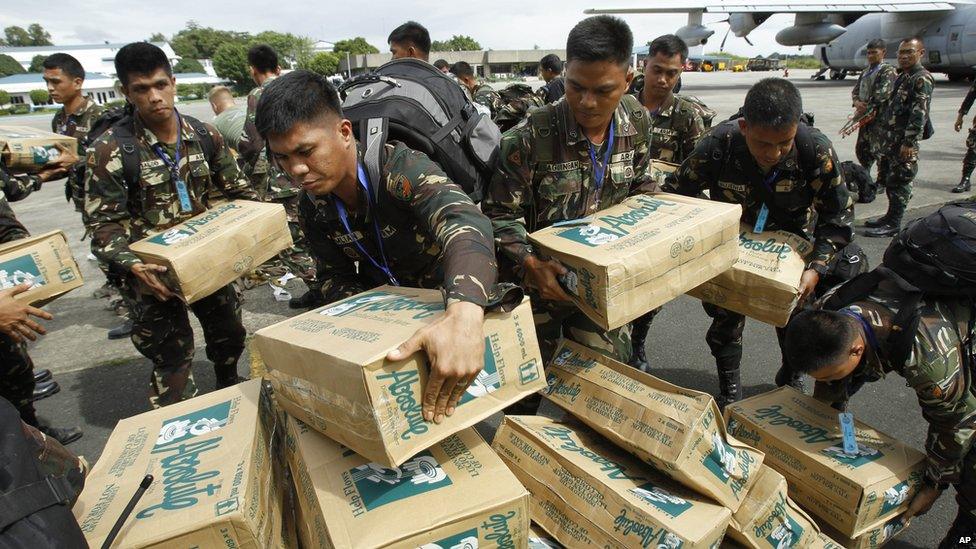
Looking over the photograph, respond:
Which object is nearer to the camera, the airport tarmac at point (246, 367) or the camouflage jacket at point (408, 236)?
the camouflage jacket at point (408, 236)

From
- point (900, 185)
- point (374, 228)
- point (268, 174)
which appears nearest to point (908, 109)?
point (900, 185)

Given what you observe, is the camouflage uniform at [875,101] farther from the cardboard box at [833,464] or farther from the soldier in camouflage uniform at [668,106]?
the cardboard box at [833,464]

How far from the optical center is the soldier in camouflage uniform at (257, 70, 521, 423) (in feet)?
4.46

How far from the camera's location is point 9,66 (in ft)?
243

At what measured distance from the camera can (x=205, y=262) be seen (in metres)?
2.47

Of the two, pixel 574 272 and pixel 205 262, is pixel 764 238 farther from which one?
pixel 205 262

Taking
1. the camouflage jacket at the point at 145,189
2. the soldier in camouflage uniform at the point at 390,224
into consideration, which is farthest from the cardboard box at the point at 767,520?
the camouflage jacket at the point at 145,189

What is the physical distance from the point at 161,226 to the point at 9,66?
99075 mm

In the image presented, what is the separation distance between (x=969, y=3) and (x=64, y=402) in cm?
3025

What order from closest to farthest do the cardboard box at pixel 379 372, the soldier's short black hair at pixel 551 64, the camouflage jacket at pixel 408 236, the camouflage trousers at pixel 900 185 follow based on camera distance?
1. the cardboard box at pixel 379 372
2. the camouflage jacket at pixel 408 236
3. the camouflage trousers at pixel 900 185
4. the soldier's short black hair at pixel 551 64

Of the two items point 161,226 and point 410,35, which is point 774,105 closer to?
point 161,226

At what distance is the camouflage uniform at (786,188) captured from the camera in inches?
103

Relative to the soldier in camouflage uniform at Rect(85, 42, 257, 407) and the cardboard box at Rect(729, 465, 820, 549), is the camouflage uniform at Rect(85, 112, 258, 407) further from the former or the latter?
the cardboard box at Rect(729, 465, 820, 549)

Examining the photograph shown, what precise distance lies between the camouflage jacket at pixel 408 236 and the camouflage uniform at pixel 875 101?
719 cm
